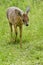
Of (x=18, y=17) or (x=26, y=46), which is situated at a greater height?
(x=18, y=17)

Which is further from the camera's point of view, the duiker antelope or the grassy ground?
the duiker antelope

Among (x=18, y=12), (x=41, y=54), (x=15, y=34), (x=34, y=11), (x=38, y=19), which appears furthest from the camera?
(x=34, y=11)

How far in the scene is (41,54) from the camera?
8.58 meters

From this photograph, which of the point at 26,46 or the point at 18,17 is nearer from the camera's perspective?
the point at 18,17

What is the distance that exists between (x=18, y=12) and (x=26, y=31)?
2405mm

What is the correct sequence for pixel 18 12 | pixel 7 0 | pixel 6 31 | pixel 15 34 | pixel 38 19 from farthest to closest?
pixel 7 0
pixel 38 19
pixel 6 31
pixel 15 34
pixel 18 12

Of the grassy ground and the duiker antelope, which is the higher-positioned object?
the duiker antelope

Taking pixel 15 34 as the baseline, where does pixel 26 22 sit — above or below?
above

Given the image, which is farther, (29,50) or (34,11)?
(34,11)

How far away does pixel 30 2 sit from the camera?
16.0 m

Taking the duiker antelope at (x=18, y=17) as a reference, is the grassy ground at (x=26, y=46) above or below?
below

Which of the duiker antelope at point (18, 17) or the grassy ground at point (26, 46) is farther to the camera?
the duiker antelope at point (18, 17)

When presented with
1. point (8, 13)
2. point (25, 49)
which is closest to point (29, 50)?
point (25, 49)

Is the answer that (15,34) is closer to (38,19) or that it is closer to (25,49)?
(25,49)
